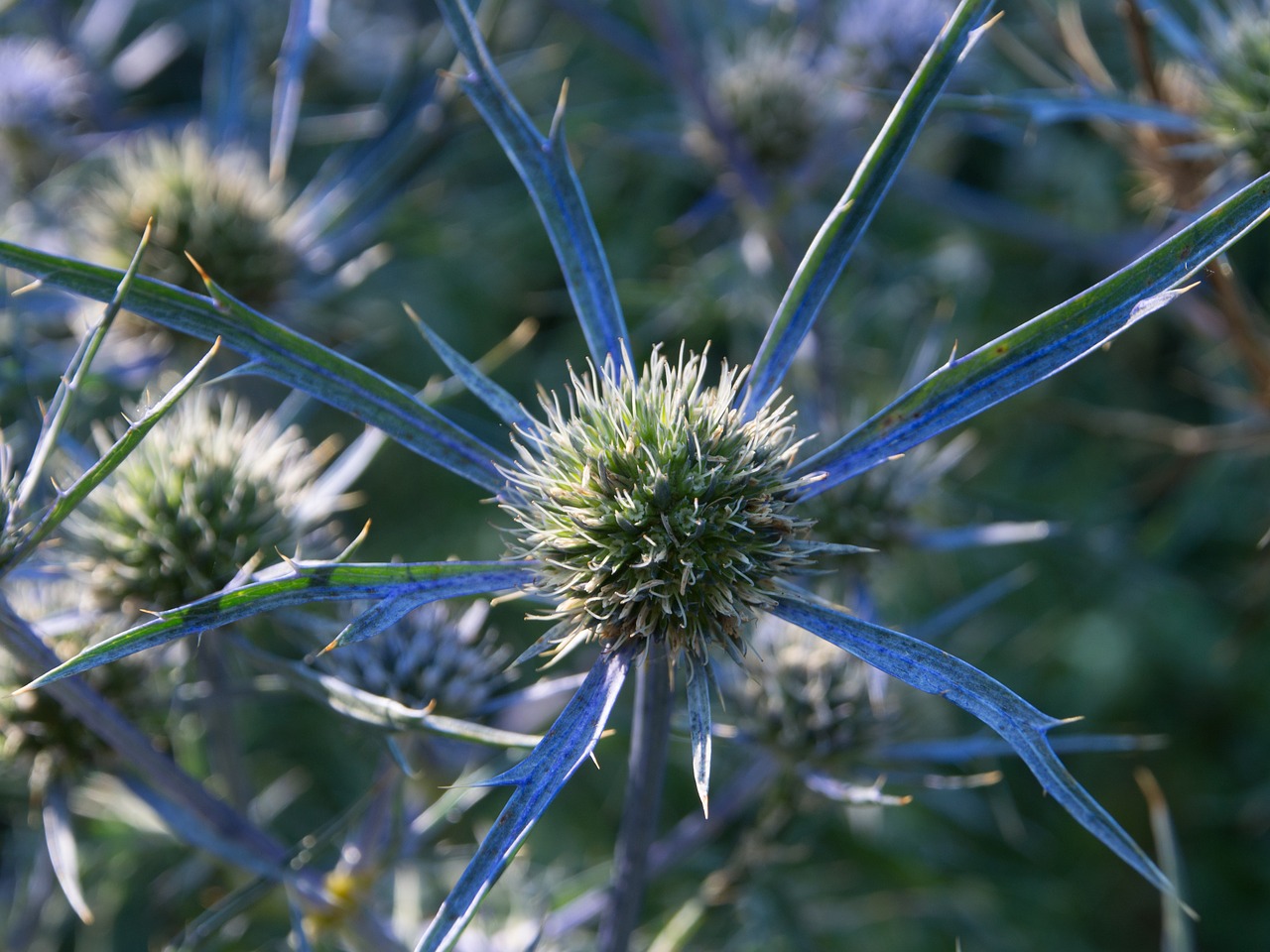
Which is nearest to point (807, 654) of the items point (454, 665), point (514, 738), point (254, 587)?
point (454, 665)

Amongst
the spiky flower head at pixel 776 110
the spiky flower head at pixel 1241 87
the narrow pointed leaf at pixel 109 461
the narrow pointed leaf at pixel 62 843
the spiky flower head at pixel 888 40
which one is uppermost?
the spiky flower head at pixel 888 40

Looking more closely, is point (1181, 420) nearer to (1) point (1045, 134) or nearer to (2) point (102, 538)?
(1) point (1045, 134)

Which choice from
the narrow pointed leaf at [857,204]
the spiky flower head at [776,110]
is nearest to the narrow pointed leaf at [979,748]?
the narrow pointed leaf at [857,204]

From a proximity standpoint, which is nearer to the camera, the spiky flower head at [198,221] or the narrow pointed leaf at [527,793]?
the narrow pointed leaf at [527,793]

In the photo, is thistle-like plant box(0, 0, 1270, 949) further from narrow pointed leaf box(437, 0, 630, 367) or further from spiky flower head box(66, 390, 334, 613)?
spiky flower head box(66, 390, 334, 613)

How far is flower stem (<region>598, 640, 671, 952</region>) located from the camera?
1.23m

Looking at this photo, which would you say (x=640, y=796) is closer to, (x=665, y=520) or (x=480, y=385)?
(x=665, y=520)

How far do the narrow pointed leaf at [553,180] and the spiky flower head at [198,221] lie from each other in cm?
121

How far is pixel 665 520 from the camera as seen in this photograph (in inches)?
47.3

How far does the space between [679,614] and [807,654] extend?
0.71m

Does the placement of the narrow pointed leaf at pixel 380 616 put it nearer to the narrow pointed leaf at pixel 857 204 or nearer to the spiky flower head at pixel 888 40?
the narrow pointed leaf at pixel 857 204

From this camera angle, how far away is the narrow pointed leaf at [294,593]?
3.28 feet

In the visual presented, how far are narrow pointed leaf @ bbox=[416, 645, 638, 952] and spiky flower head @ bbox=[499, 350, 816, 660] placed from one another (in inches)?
3.6

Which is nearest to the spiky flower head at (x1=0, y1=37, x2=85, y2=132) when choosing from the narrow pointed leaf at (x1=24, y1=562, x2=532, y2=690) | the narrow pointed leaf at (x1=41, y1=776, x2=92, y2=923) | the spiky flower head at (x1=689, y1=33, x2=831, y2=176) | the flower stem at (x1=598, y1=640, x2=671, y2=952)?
the spiky flower head at (x1=689, y1=33, x2=831, y2=176)
